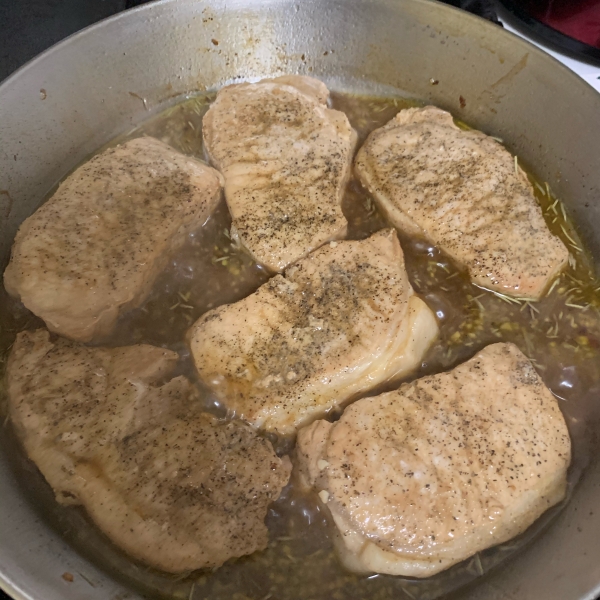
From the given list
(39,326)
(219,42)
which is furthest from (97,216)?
(219,42)

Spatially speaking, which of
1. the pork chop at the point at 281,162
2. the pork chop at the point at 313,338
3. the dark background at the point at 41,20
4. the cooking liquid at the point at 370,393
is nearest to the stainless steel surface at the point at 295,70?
the cooking liquid at the point at 370,393

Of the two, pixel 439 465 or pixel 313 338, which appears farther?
pixel 313 338

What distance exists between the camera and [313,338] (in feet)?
6.37

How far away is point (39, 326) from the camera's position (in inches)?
80.4

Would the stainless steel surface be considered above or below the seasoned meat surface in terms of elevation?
above

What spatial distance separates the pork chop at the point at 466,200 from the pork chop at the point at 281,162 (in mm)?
203

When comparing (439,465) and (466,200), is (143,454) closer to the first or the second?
(439,465)

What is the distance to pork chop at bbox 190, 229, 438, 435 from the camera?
1.87 m

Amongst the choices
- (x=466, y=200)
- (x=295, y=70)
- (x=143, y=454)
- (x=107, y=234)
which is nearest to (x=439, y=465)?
(x=143, y=454)

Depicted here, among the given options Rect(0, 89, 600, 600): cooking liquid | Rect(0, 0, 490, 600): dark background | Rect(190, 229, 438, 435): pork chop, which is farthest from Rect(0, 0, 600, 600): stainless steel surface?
Rect(190, 229, 438, 435): pork chop

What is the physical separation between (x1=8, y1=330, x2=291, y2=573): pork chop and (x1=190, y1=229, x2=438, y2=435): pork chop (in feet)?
0.46

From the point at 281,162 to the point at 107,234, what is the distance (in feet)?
2.69

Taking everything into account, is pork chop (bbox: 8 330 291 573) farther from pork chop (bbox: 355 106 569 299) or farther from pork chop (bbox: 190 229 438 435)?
pork chop (bbox: 355 106 569 299)

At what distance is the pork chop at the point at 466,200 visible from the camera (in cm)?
209
